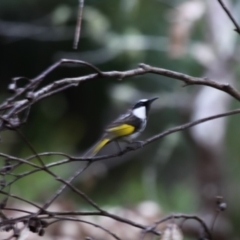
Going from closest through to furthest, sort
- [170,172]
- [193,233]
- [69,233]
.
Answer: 1. [69,233]
2. [193,233]
3. [170,172]

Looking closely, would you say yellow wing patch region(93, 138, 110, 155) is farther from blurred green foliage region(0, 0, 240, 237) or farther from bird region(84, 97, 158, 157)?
blurred green foliage region(0, 0, 240, 237)

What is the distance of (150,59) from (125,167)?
915 mm

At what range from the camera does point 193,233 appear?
3613mm

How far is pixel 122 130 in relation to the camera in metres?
1.59

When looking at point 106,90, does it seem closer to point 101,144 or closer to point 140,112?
point 140,112

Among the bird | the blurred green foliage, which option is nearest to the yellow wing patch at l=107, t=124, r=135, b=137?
the bird

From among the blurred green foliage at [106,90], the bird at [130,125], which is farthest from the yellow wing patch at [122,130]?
the blurred green foliage at [106,90]

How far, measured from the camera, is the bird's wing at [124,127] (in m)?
1.57

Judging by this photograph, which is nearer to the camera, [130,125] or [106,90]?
[130,125]

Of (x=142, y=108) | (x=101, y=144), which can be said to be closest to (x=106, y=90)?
(x=142, y=108)

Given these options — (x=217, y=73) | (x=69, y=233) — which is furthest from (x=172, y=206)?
(x=69, y=233)

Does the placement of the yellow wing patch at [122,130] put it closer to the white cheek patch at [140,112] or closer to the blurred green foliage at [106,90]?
the white cheek patch at [140,112]

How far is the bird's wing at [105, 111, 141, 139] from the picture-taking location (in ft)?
A: 5.15

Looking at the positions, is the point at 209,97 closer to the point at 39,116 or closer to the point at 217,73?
the point at 217,73
